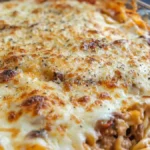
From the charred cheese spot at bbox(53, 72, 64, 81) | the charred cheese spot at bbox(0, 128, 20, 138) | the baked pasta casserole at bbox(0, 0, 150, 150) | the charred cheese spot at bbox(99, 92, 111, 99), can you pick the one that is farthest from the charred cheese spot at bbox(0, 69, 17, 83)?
the charred cheese spot at bbox(99, 92, 111, 99)

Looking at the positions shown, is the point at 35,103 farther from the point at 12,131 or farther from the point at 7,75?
the point at 7,75

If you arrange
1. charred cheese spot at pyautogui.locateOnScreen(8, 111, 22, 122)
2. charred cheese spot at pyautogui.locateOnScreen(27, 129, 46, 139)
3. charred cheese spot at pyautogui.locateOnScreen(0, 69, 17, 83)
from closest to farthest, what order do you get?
charred cheese spot at pyautogui.locateOnScreen(27, 129, 46, 139)
charred cheese spot at pyautogui.locateOnScreen(8, 111, 22, 122)
charred cheese spot at pyautogui.locateOnScreen(0, 69, 17, 83)

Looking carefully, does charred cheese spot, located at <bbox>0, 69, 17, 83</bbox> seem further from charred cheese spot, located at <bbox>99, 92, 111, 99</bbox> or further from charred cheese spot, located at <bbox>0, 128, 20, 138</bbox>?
charred cheese spot, located at <bbox>99, 92, 111, 99</bbox>

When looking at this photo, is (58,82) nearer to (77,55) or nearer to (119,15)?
(77,55)

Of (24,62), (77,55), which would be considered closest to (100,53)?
(77,55)

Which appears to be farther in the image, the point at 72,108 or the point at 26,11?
the point at 26,11

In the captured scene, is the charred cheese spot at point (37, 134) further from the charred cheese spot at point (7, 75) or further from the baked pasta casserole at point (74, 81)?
the charred cheese spot at point (7, 75)

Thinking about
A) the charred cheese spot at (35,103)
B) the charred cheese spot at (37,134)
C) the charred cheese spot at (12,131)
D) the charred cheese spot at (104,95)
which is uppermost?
the charred cheese spot at (35,103)

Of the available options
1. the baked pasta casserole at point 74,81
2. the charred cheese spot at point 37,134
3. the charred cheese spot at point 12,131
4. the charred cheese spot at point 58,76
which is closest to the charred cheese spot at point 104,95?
the baked pasta casserole at point 74,81
